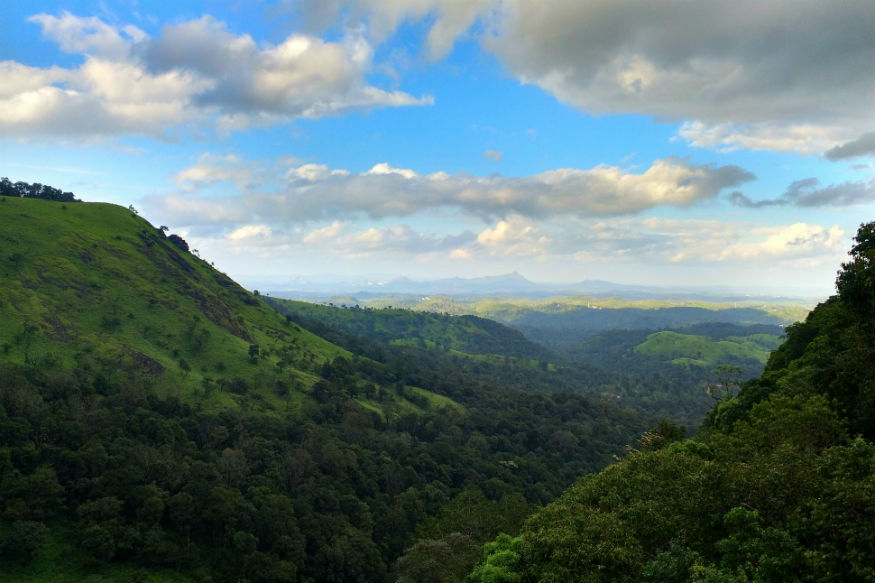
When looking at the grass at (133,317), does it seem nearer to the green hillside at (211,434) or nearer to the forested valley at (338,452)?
the green hillside at (211,434)

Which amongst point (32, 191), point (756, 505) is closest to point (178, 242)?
point (32, 191)

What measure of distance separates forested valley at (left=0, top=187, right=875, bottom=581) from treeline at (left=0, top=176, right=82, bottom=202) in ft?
76.1

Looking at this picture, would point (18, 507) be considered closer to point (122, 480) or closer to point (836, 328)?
point (122, 480)

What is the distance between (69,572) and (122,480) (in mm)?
9739

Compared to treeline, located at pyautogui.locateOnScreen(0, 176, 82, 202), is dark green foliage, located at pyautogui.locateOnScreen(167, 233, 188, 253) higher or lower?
lower

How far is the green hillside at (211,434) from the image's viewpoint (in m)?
51.2

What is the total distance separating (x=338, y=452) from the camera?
79188mm

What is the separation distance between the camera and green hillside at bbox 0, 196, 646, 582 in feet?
168

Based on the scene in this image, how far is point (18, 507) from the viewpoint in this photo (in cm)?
4822

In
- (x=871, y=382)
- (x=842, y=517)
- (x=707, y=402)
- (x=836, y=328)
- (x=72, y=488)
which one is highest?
(x=836, y=328)

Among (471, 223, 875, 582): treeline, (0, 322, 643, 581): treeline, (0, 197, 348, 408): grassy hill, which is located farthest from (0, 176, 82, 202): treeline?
(471, 223, 875, 582): treeline

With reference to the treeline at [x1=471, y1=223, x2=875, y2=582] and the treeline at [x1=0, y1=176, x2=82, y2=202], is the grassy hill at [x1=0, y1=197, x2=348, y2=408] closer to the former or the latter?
the treeline at [x1=0, y1=176, x2=82, y2=202]

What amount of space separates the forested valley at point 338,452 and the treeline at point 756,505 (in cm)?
10

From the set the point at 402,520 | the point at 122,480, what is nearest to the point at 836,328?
the point at 402,520
